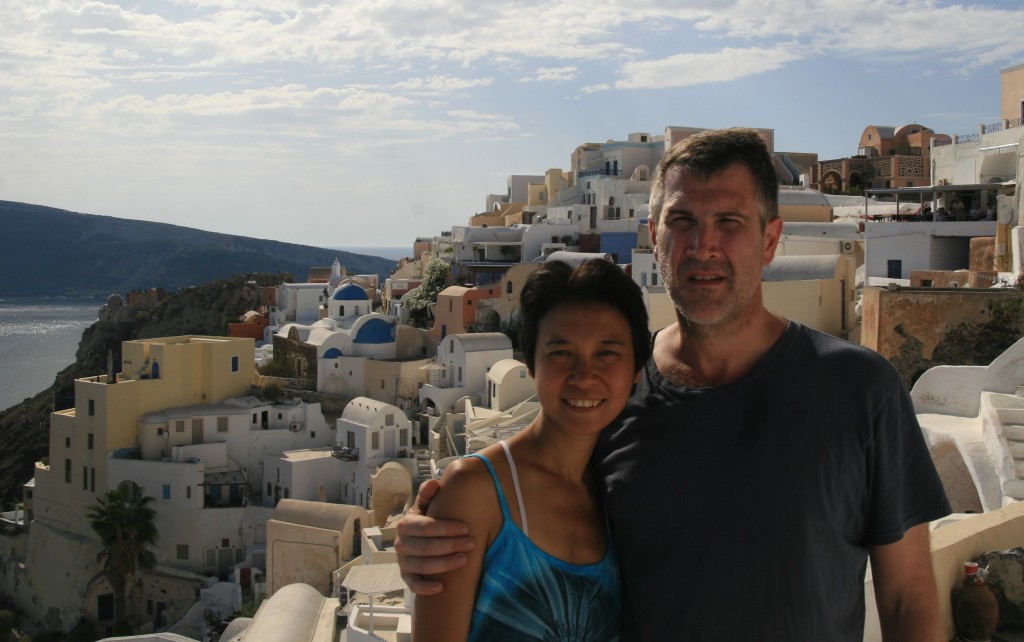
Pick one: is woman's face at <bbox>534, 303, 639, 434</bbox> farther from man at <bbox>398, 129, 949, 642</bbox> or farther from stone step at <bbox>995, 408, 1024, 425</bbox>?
stone step at <bbox>995, 408, 1024, 425</bbox>

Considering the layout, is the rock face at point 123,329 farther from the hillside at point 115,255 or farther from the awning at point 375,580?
the hillside at point 115,255

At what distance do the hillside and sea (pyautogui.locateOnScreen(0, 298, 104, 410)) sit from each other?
5.76 meters

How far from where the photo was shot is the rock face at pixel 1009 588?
486cm

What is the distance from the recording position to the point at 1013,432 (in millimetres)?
7984

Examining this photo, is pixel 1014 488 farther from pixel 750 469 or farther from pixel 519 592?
pixel 519 592

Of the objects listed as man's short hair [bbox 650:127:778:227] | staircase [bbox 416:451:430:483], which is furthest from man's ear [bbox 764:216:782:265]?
staircase [bbox 416:451:430:483]

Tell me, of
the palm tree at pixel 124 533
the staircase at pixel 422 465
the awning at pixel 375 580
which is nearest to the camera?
the awning at pixel 375 580

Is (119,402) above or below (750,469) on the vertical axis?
below

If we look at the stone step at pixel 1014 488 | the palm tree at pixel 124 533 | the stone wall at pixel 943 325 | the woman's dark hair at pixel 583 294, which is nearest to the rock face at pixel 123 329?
the palm tree at pixel 124 533

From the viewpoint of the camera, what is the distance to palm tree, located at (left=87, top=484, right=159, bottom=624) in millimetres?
20812

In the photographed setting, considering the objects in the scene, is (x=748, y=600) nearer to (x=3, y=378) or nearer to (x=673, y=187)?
(x=673, y=187)

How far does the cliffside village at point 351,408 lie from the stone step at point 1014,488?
197 cm

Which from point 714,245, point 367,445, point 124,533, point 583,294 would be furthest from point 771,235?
point 124,533

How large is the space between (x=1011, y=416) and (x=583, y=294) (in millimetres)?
7078
